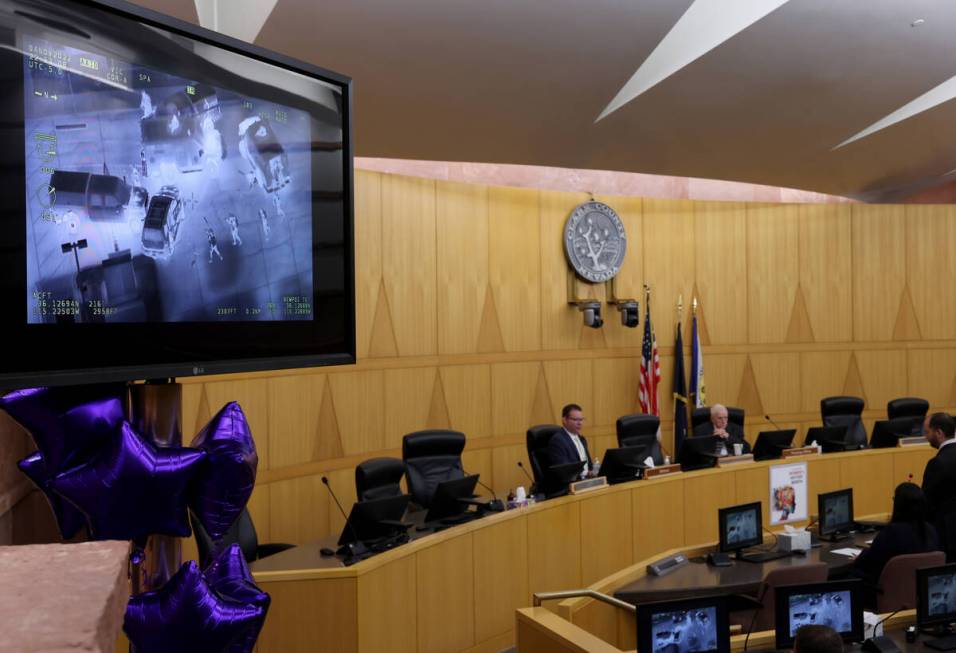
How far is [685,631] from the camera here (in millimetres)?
3773

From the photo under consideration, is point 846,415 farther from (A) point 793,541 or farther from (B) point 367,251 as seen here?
(B) point 367,251

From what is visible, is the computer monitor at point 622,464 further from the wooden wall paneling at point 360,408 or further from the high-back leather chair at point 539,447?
the wooden wall paneling at point 360,408

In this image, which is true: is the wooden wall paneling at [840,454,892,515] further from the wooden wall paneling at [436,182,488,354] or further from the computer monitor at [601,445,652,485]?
the wooden wall paneling at [436,182,488,354]

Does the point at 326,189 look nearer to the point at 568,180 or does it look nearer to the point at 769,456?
the point at 769,456

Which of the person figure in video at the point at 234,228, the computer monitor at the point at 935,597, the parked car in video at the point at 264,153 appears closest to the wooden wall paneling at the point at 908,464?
the computer monitor at the point at 935,597

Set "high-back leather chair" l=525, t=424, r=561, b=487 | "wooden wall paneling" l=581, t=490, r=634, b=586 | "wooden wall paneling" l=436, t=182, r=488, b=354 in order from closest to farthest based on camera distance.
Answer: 1. "wooden wall paneling" l=581, t=490, r=634, b=586
2. "high-back leather chair" l=525, t=424, r=561, b=487
3. "wooden wall paneling" l=436, t=182, r=488, b=354

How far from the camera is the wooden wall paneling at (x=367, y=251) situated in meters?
7.96

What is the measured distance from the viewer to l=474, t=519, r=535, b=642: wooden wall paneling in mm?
5512

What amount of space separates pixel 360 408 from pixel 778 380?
18.4 ft

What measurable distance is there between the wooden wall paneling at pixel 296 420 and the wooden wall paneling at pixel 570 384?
279 centimetres

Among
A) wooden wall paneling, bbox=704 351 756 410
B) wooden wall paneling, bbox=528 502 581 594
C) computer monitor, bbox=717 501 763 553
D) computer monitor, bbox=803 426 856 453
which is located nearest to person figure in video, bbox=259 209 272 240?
wooden wall paneling, bbox=528 502 581 594

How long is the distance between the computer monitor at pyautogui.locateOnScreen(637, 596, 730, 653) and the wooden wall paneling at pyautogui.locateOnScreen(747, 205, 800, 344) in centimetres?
751

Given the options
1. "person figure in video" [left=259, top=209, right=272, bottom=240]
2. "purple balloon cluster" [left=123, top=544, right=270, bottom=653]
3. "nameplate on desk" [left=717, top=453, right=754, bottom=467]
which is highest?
"person figure in video" [left=259, top=209, right=272, bottom=240]

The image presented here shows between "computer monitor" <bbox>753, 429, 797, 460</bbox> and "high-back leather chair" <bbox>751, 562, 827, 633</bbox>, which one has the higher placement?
"computer monitor" <bbox>753, 429, 797, 460</bbox>
